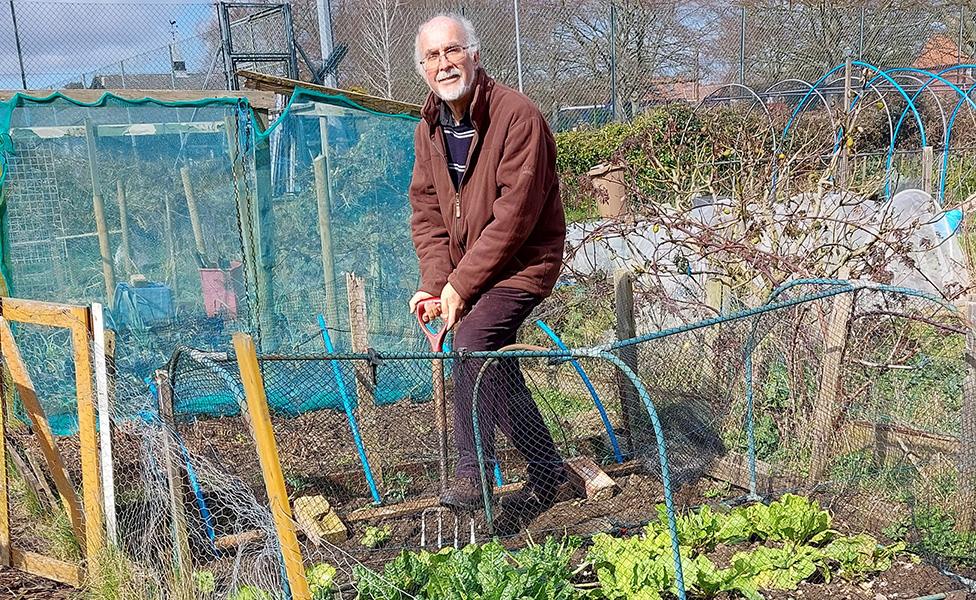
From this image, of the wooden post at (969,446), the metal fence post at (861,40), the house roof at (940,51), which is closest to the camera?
the wooden post at (969,446)

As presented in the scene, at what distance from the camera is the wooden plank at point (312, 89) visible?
5.36 m

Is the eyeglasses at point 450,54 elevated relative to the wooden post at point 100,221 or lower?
elevated

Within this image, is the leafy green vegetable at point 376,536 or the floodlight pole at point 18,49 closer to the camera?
the leafy green vegetable at point 376,536

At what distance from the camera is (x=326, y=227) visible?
5668 millimetres

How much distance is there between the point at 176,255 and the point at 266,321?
66cm

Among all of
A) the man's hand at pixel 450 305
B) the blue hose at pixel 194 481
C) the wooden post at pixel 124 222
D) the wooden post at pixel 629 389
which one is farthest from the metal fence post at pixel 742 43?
the blue hose at pixel 194 481

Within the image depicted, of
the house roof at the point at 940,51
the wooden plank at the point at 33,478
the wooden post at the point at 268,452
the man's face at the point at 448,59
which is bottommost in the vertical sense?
the wooden plank at the point at 33,478

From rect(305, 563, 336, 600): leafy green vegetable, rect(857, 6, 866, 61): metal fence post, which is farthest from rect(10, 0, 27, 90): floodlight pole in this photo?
rect(857, 6, 866, 61): metal fence post

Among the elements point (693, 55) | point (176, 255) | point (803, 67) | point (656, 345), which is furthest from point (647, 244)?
point (803, 67)

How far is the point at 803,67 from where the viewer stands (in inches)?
724

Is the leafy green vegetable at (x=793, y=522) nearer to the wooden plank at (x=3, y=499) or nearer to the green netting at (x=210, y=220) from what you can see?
the green netting at (x=210, y=220)

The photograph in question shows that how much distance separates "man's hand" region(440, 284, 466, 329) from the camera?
359cm

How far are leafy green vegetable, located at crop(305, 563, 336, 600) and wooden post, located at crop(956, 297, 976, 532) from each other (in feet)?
7.65

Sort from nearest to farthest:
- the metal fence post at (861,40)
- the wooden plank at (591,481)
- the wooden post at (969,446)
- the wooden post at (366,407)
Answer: the wooden post at (969,446) → the wooden plank at (591,481) → the wooden post at (366,407) → the metal fence post at (861,40)
